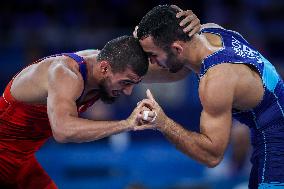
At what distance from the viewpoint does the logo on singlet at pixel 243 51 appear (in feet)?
17.8

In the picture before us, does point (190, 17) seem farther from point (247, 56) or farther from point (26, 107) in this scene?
point (26, 107)

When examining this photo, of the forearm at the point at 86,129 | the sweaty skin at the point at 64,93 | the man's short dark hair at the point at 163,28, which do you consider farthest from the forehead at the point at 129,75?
the forearm at the point at 86,129

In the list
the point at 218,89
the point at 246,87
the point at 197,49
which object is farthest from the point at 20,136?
the point at 246,87

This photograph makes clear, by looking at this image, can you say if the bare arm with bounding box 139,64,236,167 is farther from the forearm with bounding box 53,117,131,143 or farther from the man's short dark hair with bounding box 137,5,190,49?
the man's short dark hair with bounding box 137,5,190,49

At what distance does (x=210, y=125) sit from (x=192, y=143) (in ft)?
0.60

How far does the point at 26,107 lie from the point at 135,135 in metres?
4.88

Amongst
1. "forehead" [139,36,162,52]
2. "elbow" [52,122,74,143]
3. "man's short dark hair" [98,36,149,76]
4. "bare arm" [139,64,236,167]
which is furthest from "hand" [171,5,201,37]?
"elbow" [52,122,74,143]

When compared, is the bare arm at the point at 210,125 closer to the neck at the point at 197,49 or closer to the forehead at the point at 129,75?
the neck at the point at 197,49

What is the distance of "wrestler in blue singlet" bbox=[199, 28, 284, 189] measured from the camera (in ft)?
17.6

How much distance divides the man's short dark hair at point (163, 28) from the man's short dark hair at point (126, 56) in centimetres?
13

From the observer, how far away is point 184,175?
934cm

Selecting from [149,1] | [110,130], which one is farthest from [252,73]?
[149,1]

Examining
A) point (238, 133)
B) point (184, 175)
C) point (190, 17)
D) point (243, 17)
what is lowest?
point (184, 175)

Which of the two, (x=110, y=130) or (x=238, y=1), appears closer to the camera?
(x=110, y=130)
